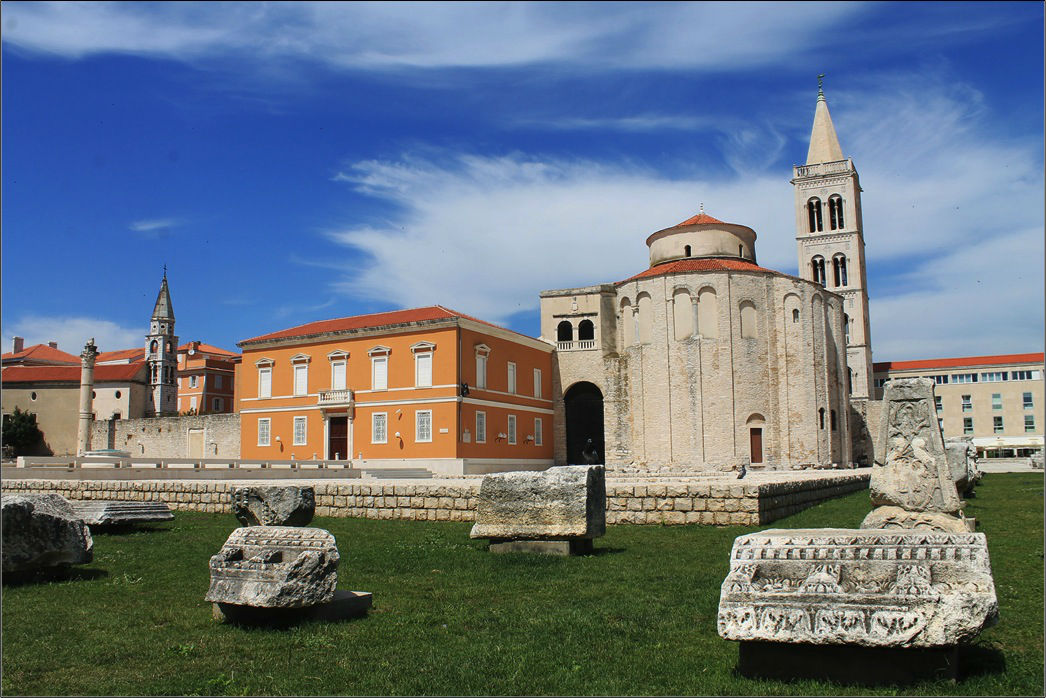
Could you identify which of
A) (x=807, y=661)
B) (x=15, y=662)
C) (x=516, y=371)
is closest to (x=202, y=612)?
(x=15, y=662)

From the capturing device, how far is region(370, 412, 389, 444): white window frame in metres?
36.0

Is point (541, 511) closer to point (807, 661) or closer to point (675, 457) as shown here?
point (807, 661)

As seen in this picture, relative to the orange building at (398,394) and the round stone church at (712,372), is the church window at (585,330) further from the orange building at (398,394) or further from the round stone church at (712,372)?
the orange building at (398,394)

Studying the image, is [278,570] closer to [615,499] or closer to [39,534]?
[39,534]

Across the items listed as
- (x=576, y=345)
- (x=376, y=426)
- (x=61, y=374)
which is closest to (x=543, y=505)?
(x=376, y=426)

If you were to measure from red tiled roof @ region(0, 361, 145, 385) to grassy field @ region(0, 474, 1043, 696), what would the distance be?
182 ft

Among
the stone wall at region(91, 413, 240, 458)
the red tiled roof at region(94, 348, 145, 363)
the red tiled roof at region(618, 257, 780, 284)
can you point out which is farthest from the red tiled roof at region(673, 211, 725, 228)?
the red tiled roof at region(94, 348, 145, 363)

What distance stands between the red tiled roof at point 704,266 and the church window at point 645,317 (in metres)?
1.31

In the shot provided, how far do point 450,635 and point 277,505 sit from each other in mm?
5265

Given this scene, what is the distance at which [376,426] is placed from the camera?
119 feet

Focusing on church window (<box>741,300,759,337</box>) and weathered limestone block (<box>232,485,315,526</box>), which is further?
church window (<box>741,300,759,337</box>)

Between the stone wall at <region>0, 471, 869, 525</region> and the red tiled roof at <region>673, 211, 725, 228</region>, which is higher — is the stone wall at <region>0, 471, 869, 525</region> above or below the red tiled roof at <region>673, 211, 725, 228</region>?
below

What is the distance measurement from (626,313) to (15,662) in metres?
39.4

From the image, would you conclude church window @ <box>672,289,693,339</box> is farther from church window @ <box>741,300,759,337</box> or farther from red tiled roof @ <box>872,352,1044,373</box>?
red tiled roof @ <box>872,352,1044,373</box>
